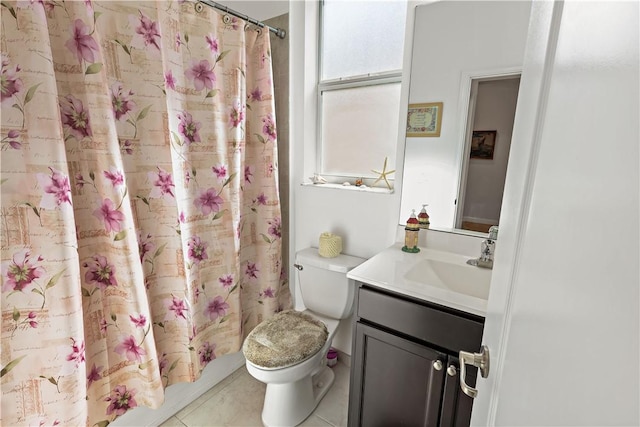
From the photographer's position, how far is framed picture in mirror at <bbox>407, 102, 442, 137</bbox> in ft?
4.58

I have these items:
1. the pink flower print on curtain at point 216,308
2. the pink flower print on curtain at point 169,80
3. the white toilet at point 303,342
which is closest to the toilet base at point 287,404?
the white toilet at point 303,342

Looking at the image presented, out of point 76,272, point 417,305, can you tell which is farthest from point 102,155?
point 417,305

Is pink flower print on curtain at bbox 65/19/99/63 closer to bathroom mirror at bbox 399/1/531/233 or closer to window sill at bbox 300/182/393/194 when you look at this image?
window sill at bbox 300/182/393/194

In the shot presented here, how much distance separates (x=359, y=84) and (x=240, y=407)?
1.89 m

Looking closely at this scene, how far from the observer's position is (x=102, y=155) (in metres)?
1.11

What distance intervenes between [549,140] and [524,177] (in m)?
0.09

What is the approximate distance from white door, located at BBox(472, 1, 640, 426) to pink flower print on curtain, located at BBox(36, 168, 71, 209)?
127 centimetres

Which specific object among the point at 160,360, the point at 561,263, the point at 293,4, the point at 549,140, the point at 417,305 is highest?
the point at 293,4

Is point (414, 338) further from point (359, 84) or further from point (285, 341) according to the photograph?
point (359, 84)

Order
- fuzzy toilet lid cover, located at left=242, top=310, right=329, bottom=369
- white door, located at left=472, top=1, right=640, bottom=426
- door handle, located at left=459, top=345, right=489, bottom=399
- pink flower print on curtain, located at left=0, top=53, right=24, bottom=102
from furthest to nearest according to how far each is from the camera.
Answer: fuzzy toilet lid cover, located at left=242, top=310, right=329, bottom=369 → pink flower print on curtain, located at left=0, top=53, right=24, bottom=102 → door handle, located at left=459, top=345, right=489, bottom=399 → white door, located at left=472, top=1, right=640, bottom=426

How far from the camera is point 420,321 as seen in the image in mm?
1041

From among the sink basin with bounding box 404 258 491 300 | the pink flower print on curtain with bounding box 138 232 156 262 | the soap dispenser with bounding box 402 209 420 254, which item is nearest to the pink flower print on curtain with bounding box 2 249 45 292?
the pink flower print on curtain with bounding box 138 232 156 262

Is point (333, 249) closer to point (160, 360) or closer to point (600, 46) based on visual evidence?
point (160, 360)

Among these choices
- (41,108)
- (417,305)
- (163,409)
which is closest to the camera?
(41,108)
